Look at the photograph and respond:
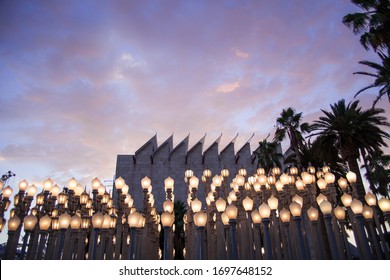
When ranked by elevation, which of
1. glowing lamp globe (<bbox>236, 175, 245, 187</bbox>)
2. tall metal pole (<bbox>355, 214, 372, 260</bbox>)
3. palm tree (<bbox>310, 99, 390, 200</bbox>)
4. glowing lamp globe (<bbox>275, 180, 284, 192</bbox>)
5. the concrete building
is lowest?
tall metal pole (<bbox>355, 214, 372, 260</bbox>)

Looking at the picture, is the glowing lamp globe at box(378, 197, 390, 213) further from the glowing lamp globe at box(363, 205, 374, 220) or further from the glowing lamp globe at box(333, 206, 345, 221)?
the glowing lamp globe at box(333, 206, 345, 221)

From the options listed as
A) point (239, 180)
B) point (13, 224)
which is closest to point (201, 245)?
point (239, 180)

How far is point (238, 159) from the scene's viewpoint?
48.7m

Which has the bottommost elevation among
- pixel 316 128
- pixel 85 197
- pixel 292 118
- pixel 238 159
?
pixel 85 197

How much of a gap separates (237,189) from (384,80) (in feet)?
39.1

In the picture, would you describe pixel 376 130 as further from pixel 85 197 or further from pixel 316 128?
pixel 85 197

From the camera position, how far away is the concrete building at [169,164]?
42438 mm

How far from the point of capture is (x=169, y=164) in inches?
1779

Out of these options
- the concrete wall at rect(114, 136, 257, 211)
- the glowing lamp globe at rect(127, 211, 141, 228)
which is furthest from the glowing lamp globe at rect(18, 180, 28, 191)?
the concrete wall at rect(114, 136, 257, 211)

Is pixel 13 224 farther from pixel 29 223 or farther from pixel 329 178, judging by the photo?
pixel 329 178

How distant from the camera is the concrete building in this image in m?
42.4

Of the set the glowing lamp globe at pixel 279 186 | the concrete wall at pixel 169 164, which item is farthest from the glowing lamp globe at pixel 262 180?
the concrete wall at pixel 169 164

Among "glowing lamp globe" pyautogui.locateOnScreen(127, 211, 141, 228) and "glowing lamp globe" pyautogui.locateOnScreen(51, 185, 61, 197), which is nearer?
"glowing lamp globe" pyautogui.locateOnScreen(127, 211, 141, 228)
